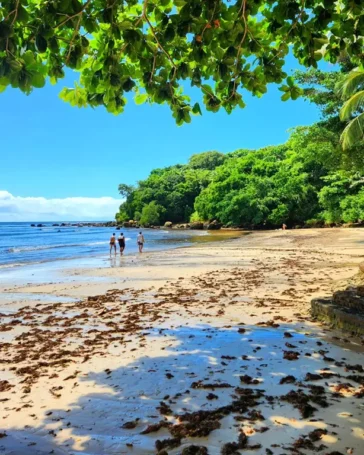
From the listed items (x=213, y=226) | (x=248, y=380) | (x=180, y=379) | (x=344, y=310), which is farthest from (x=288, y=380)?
(x=213, y=226)

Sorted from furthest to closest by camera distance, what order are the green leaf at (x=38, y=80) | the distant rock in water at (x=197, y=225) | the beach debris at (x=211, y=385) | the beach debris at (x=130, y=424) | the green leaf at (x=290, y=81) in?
the distant rock in water at (x=197, y=225), the green leaf at (x=290, y=81), the beach debris at (x=211, y=385), the beach debris at (x=130, y=424), the green leaf at (x=38, y=80)

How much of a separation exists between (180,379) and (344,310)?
3219 millimetres

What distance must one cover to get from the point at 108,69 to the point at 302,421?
379 cm

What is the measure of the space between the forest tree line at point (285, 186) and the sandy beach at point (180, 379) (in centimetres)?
1191

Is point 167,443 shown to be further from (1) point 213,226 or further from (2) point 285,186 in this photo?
(1) point 213,226

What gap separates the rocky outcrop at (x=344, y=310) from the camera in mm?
5605

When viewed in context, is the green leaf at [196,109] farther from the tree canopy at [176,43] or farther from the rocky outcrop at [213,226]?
the rocky outcrop at [213,226]

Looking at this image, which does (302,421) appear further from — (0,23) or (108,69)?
(0,23)

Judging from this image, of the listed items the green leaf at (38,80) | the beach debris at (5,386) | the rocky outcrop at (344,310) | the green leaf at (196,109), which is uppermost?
the green leaf at (196,109)

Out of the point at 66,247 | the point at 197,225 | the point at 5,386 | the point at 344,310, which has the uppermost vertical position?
the point at 197,225

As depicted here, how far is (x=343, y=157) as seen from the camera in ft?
56.3

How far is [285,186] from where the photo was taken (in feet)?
178

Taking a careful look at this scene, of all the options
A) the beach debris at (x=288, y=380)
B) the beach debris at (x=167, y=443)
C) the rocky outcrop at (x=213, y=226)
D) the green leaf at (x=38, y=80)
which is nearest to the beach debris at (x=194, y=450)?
the beach debris at (x=167, y=443)

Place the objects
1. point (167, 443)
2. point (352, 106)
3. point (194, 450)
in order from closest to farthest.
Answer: point (194, 450) < point (167, 443) < point (352, 106)
